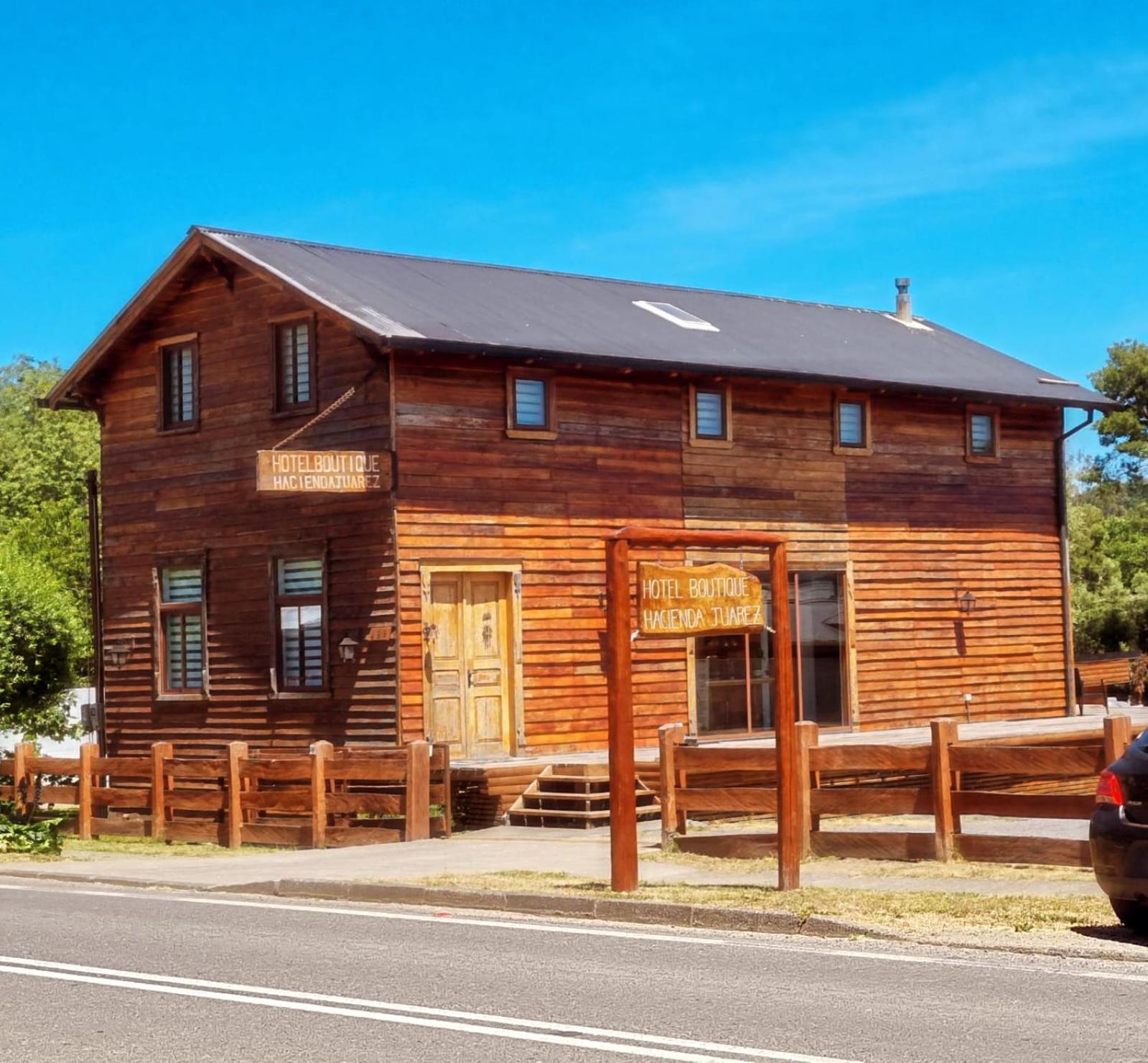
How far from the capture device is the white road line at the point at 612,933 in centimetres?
985

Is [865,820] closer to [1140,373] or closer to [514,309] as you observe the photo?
[514,309]

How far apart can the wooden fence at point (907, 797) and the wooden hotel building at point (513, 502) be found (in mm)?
6762

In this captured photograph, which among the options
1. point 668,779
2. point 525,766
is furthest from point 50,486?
point 668,779

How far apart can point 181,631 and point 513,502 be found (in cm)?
555

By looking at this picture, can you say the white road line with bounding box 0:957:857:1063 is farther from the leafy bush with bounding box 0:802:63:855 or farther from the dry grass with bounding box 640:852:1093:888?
the leafy bush with bounding box 0:802:63:855

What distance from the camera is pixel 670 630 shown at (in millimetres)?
13156

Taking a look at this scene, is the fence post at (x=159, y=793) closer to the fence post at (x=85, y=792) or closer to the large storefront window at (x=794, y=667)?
the fence post at (x=85, y=792)

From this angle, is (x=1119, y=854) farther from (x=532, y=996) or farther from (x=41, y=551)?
(x=41, y=551)

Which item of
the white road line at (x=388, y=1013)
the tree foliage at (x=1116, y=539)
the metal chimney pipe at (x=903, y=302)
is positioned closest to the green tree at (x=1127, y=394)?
the tree foliage at (x=1116, y=539)

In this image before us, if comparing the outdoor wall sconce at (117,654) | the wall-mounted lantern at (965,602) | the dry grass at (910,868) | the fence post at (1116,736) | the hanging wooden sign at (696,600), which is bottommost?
the dry grass at (910,868)

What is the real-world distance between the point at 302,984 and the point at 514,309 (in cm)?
1697

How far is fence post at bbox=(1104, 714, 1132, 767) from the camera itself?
13719mm

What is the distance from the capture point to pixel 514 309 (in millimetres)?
25703

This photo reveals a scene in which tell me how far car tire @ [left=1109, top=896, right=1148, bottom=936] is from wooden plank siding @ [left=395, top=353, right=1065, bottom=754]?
1060 centimetres
